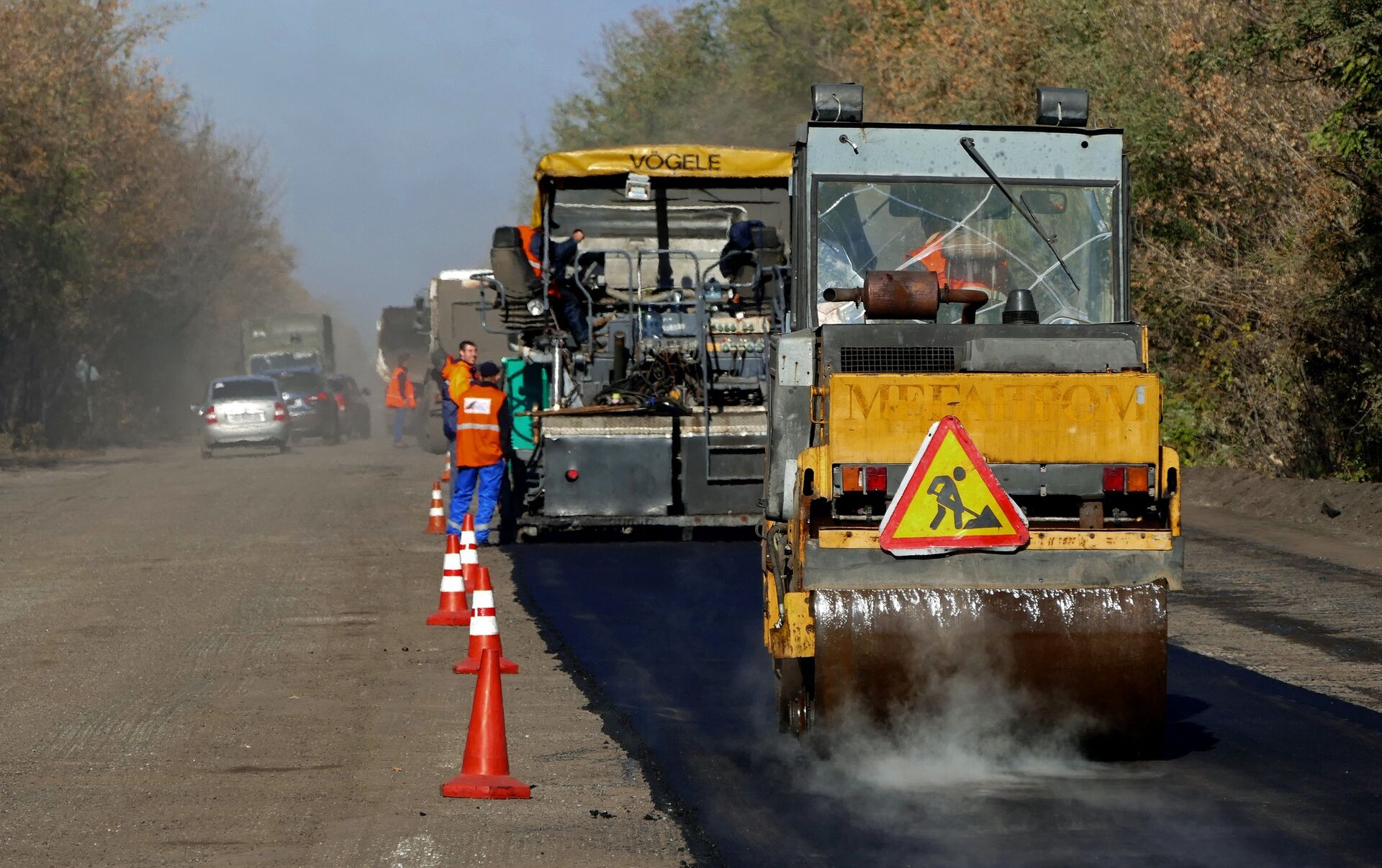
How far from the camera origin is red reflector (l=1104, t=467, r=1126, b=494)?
7090mm

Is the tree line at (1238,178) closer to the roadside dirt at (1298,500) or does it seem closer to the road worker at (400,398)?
the roadside dirt at (1298,500)

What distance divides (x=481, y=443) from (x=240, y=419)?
875 inches

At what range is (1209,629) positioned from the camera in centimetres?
1126

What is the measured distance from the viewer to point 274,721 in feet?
27.6

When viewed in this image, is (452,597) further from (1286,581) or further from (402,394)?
(402,394)

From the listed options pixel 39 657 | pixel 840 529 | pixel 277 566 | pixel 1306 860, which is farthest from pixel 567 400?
pixel 1306 860

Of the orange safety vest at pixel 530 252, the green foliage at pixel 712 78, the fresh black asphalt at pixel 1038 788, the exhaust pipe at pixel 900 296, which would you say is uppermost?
the green foliage at pixel 712 78

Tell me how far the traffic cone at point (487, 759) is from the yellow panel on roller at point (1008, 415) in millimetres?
1548

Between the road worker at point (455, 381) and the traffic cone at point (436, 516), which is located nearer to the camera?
the road worker at point (455, 381)

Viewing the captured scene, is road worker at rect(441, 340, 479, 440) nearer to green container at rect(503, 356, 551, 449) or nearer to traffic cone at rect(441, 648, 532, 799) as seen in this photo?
green container at rect(503, 356, 551, 449)

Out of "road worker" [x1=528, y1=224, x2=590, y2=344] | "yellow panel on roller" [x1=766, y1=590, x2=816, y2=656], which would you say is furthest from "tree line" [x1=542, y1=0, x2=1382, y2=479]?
Result: "yellow panel on roller" [x1=766, y1=590, x2=816, y2=656]

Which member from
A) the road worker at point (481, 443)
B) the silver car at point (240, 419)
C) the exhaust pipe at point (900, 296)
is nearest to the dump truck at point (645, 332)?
the road worker at point (481, 443)

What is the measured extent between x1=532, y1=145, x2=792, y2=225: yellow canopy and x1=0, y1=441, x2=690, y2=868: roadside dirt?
11.9ft

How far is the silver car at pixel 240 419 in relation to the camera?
3647 cm
